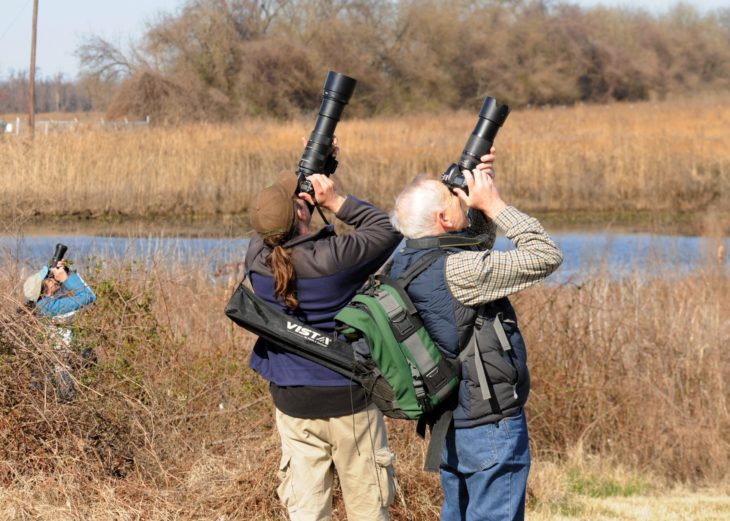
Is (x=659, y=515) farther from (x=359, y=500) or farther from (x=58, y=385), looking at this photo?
(x=58, y=385)

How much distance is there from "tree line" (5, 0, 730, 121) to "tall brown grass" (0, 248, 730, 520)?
2902cm

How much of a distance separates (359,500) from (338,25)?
42.7 meters

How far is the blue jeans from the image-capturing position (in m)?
3.31

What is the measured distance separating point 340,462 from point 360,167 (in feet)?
59.3

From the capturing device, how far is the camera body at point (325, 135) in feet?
12.5

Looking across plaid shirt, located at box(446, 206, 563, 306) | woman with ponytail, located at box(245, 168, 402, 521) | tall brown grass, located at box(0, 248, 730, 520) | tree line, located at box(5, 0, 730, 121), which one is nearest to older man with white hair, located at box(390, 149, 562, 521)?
plaid shirt, located at box(446, 206, 563, 306)

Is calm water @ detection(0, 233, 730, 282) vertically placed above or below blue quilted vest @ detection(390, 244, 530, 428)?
below

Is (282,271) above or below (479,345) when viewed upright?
above

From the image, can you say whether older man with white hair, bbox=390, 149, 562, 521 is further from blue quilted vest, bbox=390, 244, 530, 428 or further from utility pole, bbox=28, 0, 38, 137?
utility pole, bbox=28, 0, 38, 137

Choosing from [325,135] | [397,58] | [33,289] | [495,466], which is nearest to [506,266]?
[495,466]

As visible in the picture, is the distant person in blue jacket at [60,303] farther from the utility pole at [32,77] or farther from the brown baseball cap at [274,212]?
the utility pole at [32,77]

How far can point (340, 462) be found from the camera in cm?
376

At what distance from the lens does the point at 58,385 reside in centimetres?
510

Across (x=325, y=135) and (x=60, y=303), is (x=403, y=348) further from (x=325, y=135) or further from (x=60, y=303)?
(x=60, y=303)
